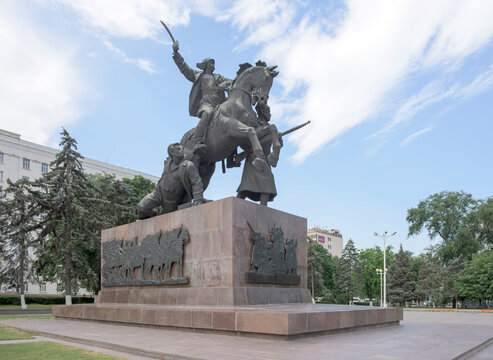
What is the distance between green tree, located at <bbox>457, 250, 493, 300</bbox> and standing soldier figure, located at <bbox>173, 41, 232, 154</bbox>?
1432 inches

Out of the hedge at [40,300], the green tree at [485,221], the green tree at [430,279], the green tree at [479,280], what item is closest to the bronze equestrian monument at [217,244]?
the hedge at [40,300]

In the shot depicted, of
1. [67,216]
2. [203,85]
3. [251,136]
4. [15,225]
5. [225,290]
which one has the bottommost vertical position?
[225,290]

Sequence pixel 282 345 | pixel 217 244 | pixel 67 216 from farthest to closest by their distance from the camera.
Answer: pixel 67 216 < pixel 217 244 < pixel 282 345

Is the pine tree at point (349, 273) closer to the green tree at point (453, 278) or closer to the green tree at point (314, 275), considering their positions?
the green tree at point (314, 275)

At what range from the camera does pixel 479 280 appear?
41.5 metres

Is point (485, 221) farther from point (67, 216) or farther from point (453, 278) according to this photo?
point (67, 216)

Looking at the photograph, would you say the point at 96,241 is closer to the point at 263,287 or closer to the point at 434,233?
the point at 263,287

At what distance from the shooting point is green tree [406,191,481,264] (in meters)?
51.1

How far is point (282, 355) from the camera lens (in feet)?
20.6

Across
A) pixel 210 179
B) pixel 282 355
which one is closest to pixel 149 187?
pixel 210 179

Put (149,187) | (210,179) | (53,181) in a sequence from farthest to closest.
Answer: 1. (149,187)
2. (53,181)
3. (210,179)

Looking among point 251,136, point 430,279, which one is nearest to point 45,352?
point 251,136

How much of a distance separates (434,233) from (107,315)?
5168 centimetres

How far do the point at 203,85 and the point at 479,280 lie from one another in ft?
124
